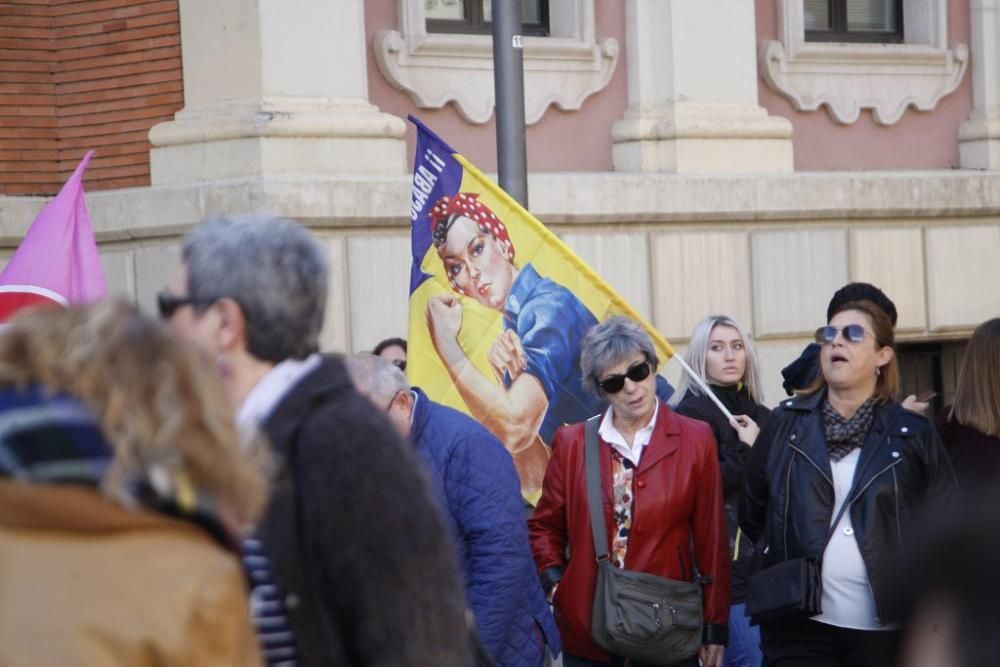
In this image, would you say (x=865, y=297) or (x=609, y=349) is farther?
(x=609, y=349)

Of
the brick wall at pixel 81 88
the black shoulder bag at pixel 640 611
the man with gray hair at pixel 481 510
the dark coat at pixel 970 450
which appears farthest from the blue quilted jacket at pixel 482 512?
the brick wall at pixel 81 88

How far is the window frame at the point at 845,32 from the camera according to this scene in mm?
12266

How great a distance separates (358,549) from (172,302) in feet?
1.78

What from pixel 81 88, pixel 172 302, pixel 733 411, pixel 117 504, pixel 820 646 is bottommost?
pixel 820 646

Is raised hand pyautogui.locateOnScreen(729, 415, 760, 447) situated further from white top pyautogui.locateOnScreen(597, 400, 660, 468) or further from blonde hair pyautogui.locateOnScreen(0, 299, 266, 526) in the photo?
blonde hair pyautogui.locateOnScreen(0, 299, 266, 526)

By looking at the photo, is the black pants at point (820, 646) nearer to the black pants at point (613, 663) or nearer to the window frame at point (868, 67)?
the black pants at point (613, 663)

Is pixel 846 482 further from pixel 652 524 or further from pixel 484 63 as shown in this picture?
pixel 484 63

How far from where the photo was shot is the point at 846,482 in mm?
5543

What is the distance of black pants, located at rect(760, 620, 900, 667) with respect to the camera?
547 cm

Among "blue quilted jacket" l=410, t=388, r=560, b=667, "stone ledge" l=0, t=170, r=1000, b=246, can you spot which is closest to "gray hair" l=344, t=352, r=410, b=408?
"blue quilted jacket" l=410, t=388, r=560, b=667

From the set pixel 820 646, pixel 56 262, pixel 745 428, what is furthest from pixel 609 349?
pixel 56 262

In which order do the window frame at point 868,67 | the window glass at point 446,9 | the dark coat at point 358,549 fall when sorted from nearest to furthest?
the dark coat at point 358,549
the window glass at point 446,9
the window frame at point 868,67

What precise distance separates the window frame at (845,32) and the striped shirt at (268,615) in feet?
32.1

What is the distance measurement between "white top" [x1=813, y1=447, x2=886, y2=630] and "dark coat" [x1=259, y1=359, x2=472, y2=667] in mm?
2768
